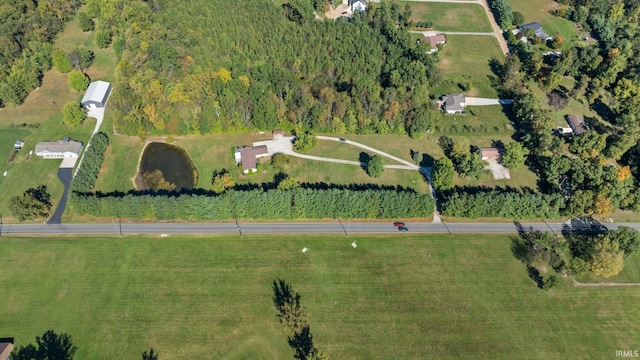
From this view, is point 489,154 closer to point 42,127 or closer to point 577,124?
point 577,124

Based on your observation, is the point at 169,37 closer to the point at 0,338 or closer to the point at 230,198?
the point at 230,198

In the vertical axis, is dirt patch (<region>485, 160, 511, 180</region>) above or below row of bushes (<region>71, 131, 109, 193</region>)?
below

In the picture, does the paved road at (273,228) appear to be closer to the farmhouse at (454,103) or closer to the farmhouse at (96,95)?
the farmhouse at (454,103)

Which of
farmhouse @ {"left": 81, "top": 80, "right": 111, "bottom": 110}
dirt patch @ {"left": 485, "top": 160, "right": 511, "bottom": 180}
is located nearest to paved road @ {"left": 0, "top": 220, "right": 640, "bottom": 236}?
dirt patch @ {"left": 485, "top": 160, "right": 511, "bottom": 180}

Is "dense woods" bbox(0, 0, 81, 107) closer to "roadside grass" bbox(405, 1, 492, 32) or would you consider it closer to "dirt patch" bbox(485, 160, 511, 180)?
"roadside grass" bbox(405, 1, 492, 32)

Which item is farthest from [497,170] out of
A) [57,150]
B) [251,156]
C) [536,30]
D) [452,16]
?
[57,150]

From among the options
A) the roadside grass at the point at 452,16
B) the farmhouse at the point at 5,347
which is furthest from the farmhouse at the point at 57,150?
the roadside grass at the point at 452,16

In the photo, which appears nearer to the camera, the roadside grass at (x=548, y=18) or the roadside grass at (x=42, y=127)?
the roadside grass at (x=42, y=127)
